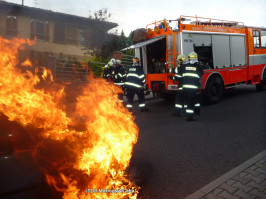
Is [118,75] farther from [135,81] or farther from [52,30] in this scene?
[52,30]

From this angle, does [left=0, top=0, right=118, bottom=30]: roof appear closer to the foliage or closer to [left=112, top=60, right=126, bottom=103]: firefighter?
the foliage

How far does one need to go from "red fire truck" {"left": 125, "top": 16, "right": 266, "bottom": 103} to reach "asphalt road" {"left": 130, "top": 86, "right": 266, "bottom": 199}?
1.72 metres

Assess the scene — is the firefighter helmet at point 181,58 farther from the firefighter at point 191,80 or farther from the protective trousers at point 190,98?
the protective trousers at point 190,98

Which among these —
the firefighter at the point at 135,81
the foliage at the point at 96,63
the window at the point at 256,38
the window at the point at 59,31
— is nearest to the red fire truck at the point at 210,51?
the window at the point at 256,38

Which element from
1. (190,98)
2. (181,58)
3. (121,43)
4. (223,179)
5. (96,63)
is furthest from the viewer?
(121,43)

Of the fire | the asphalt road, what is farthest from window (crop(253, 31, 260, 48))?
the fire

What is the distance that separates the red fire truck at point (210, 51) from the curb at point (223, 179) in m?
4.58

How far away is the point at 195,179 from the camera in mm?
3082

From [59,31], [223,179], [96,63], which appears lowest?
[223,179]

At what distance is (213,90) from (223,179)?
6.15 metres

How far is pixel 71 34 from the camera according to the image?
13.9 m

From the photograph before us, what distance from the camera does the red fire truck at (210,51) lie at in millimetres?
8000

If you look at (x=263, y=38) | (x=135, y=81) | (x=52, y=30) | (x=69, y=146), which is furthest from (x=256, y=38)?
(x=52, y=30)

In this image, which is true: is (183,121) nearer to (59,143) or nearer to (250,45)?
(59,143)
